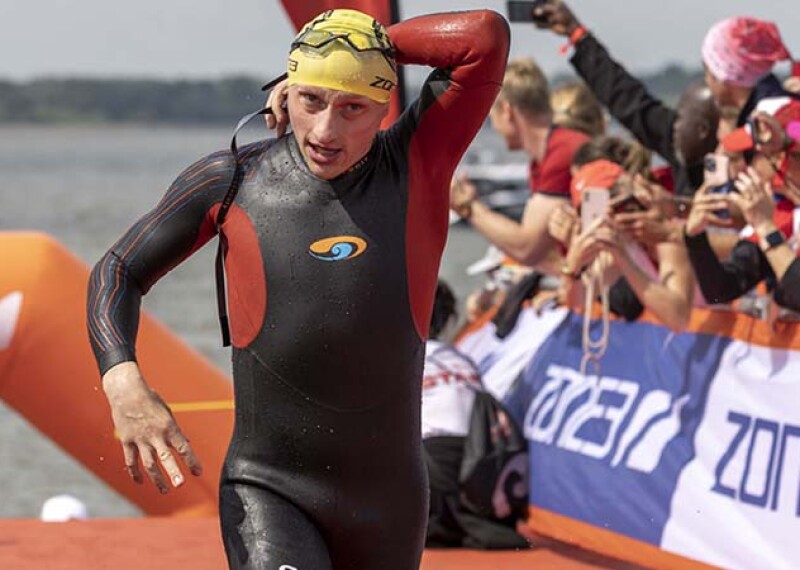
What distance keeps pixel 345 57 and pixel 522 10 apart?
3.83 metres

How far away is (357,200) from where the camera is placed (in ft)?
13.9

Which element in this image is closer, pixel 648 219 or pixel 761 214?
pixel 761 214

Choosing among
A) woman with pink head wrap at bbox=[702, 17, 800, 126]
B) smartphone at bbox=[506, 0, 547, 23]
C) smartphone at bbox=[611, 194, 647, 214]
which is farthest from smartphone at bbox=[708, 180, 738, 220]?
smartphone at bbox=[506, 0, 547, 23]

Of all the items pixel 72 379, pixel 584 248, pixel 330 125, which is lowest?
pixel 72 379

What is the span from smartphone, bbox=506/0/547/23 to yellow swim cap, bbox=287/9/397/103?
11.8ft

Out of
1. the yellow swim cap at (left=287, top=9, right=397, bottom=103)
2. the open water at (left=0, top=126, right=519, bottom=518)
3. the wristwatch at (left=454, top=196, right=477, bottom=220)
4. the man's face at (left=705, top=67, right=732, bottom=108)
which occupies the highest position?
the yellow swim cap at (left=287, top=9, right=397, bottom=103)

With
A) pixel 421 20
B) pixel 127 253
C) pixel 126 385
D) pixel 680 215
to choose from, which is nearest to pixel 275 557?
pixel 126 385

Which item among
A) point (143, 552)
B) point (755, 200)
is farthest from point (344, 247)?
point (143, 552)

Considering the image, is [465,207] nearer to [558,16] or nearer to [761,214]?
[558,16]

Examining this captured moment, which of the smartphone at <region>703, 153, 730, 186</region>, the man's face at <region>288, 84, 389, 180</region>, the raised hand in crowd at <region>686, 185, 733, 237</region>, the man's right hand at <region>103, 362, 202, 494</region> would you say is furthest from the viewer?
the smartphone at <region>703, 153, 730, 186</region>

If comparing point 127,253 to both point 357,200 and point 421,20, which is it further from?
point 421,20

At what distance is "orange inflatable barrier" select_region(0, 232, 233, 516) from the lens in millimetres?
8172

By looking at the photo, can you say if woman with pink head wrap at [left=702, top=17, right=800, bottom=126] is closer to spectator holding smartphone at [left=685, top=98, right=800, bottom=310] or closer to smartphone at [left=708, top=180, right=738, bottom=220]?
spectator holding smartphone at [left=685, top=98, right=800, bottom=310]

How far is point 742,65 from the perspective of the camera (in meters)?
6.84
